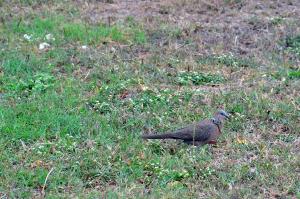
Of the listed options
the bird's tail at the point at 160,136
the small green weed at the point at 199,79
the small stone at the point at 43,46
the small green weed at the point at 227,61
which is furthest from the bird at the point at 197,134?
the small stone at the point at 43,46

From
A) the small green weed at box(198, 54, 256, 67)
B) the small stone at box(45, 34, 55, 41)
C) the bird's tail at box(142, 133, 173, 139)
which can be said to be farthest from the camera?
the small stone at box(45, 34, 55, 41)

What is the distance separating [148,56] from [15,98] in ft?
7.62

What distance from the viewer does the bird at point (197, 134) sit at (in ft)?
23.1

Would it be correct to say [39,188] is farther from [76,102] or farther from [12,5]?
[12,5]

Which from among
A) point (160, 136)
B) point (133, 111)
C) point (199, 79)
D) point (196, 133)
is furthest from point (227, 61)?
point (160, 136)

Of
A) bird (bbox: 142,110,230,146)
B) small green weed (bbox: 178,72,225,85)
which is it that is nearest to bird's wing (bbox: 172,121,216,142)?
bird (bbox: 142,110,230,146)

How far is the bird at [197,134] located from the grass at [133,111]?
3.8 inches

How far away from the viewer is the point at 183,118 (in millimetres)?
7832

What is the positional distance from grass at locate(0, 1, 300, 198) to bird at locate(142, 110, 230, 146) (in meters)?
0.10

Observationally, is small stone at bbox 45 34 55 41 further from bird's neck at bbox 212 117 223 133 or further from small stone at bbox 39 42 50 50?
bird's neck at bbox 212 117 223 133

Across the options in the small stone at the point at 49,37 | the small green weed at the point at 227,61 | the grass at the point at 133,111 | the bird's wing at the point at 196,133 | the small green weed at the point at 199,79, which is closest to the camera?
the grass at the point at 133,111

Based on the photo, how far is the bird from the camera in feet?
23.1

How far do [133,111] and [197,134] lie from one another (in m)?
1.09

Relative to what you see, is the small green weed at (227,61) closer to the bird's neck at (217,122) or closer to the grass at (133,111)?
the grass at (133,111)
